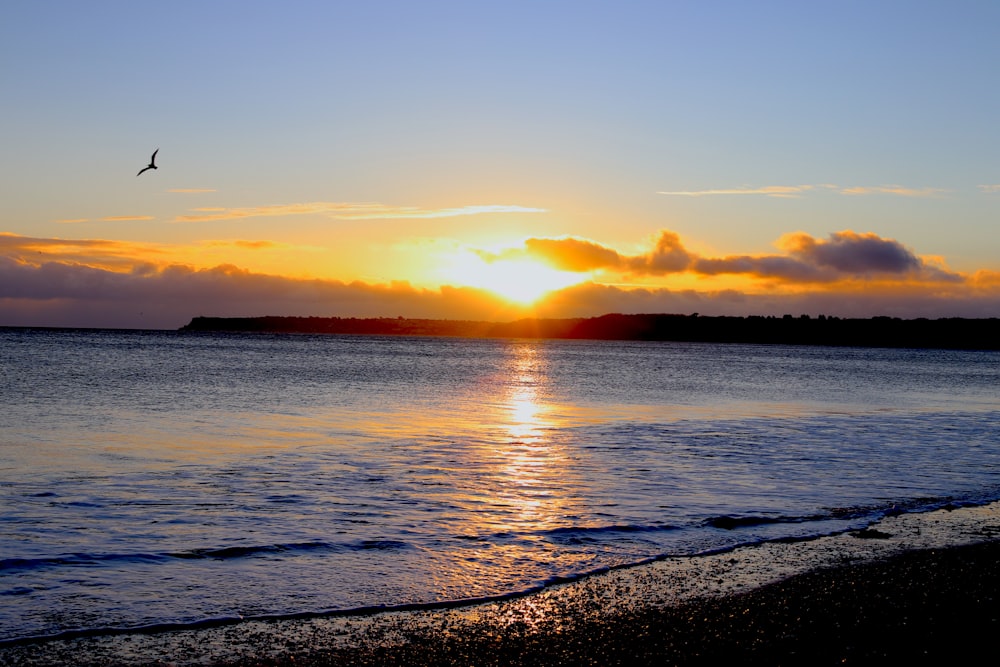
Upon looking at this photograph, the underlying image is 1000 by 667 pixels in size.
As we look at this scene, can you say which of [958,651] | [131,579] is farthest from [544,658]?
[131,579]

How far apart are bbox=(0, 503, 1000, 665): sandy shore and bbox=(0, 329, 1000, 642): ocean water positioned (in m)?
0.74

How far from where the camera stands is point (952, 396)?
57.0 m

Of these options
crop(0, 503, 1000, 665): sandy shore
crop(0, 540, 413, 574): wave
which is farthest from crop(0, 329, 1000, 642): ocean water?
crop(0, 503, 1000, 665): sandy shore

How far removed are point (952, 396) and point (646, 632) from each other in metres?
54.9

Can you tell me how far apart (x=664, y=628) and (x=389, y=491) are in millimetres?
9714

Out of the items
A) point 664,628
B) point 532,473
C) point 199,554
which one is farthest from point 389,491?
point 664,628

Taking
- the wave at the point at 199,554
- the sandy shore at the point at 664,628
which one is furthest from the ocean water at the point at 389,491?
the sandy shore at the point at 664,628

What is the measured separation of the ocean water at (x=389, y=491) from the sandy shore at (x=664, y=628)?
740 millimetres

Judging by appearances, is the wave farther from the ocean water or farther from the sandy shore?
the sandy shore

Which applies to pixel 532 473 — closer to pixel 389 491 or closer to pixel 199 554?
pixel 389 491

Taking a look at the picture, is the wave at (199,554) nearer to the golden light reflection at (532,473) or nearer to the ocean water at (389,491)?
the ocean water at (389,491)

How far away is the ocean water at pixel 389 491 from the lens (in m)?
11.6

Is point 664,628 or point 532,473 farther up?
point 664,628

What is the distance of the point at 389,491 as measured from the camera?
1838cm
